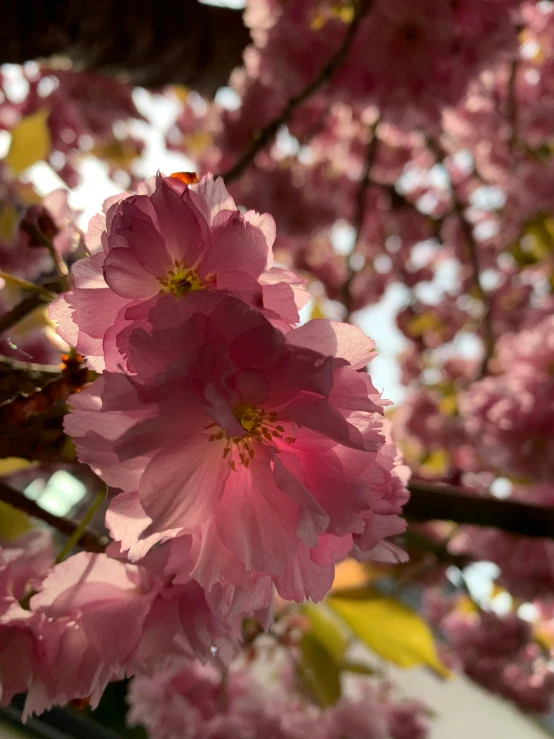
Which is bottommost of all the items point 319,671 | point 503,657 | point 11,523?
point 503,657

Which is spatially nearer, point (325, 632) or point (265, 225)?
point (265, 225)

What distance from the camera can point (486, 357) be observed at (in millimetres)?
2109

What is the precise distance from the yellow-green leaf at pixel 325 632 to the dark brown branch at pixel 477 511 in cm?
58

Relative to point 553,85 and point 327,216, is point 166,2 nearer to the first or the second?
point 327,216

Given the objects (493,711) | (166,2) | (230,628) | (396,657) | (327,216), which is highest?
(166,2)

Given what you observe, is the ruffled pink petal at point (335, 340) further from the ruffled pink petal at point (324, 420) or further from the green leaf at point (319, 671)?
the green leaf at point (319, 671)

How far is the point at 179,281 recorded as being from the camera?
359 mm

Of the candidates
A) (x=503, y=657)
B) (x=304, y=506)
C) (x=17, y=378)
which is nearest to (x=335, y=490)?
(x=304, y=506)

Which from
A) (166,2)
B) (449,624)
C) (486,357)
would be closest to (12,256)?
(166,2)

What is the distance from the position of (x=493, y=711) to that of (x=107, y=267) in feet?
14.3

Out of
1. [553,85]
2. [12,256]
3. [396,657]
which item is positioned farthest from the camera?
[553,85]

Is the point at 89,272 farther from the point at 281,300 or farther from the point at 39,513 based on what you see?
the point at 39,513

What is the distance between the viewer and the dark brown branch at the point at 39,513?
490 mm

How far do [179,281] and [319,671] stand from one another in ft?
3.63
